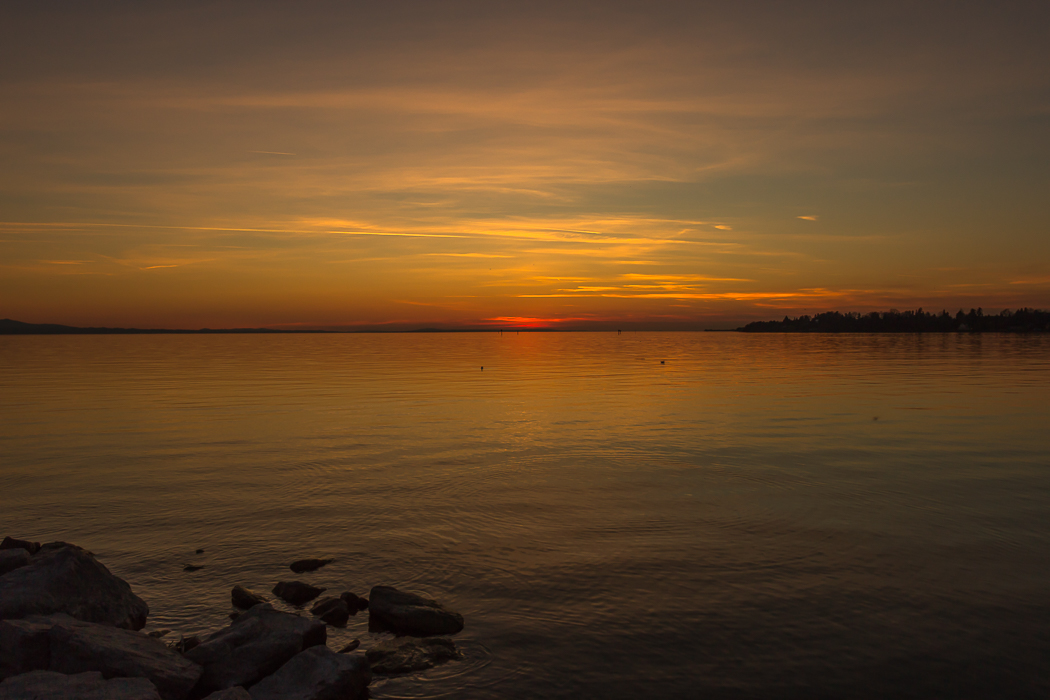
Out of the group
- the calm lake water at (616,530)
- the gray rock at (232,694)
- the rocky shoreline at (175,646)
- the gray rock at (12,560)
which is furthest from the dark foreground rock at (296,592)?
the gray rock at (12,560)

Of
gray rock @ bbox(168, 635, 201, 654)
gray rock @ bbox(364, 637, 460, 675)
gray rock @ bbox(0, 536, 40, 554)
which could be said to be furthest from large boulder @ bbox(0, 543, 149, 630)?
gray rock @ bbox(364, 637, 460, 675)

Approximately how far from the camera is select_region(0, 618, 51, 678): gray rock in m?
7.51

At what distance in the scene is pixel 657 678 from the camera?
8.44 metres

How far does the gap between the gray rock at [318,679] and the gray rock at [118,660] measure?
0.93 m

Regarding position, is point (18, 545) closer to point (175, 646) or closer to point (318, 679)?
point (175, 646)

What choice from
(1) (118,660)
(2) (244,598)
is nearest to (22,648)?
(1) (118,660)

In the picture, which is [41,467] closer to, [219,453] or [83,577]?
[219,453]

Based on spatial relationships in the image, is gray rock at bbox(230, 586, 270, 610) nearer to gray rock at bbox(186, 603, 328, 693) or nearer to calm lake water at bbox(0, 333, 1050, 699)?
calm lake water at bbox(0, 333, 1050, 699)

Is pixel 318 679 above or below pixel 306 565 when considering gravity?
above

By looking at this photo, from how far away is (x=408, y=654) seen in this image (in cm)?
884

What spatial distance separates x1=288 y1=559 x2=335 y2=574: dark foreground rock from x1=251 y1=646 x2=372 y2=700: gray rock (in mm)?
4248

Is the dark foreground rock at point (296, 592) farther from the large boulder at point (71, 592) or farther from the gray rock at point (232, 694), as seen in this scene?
the gray rock at point (232, 694)

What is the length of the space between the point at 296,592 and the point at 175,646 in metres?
1.99

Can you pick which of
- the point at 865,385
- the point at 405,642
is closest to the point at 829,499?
the point at 405,642
